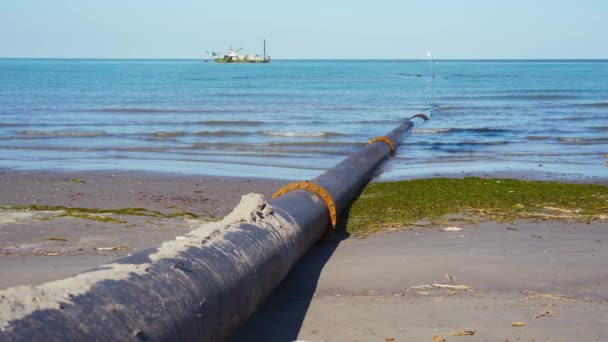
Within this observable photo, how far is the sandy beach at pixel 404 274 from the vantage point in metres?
4.65

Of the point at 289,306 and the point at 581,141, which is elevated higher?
the point at 289,306

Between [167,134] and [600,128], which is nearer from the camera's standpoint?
[167,134]

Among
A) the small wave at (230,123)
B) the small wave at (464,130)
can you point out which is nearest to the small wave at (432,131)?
the small wave at (464,130)

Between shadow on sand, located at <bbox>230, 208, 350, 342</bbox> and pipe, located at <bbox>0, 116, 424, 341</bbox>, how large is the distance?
10.4 inches

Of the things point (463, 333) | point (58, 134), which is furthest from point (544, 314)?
point (58, 134)

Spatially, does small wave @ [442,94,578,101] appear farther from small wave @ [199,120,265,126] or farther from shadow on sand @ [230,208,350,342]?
shadow on sand @ [230,208,350,342]

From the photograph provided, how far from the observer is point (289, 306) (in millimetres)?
5133

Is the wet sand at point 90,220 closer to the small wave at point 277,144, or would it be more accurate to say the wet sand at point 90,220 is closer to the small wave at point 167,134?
the small wave at point 277,144

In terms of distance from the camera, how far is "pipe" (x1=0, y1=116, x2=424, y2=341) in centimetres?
254

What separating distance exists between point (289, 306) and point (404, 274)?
49.2 inches

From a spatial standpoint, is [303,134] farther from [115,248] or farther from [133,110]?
[115,248]

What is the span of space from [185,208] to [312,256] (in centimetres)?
390

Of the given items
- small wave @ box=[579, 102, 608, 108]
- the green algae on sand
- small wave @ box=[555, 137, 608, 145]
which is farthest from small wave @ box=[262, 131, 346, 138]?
small wave @ box=[579, 102, 608, 108]

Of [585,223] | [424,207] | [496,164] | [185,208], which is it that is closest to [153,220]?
[185,208]
